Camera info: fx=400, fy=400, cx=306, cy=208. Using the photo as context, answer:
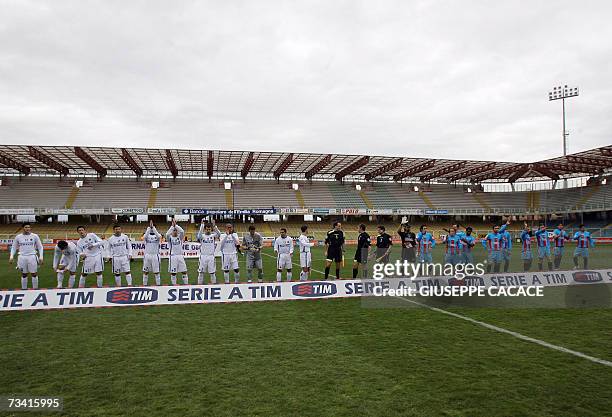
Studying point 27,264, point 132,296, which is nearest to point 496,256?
point 132,296

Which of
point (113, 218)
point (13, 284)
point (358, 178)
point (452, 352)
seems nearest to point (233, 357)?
point (452, 352)

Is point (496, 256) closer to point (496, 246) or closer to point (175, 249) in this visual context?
point (496, 246)

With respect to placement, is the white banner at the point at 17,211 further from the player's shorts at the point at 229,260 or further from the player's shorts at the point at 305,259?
the player's shorts at the point at 305,259

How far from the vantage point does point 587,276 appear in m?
13.4

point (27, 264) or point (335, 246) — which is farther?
point (335, 246)

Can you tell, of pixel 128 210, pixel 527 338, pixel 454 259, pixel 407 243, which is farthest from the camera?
pixel 128 210

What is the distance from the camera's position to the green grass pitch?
183 inches

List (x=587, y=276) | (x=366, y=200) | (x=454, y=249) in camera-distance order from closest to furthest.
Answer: (x=587, y=276) < (x=454, y=249) < (x=366, y=200)

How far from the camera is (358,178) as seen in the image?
6000cm

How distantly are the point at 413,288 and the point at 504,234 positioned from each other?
21.6ft

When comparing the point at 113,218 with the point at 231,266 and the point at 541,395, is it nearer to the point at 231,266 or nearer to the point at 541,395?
the point at 231,266

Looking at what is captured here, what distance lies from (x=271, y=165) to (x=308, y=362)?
150 feet

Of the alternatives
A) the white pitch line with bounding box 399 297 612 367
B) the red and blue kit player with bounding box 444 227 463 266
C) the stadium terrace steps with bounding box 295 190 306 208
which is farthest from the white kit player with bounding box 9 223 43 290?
the stadium terrace steps with bounding box 295 190 306 208

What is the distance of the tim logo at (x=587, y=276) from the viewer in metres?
13.2
